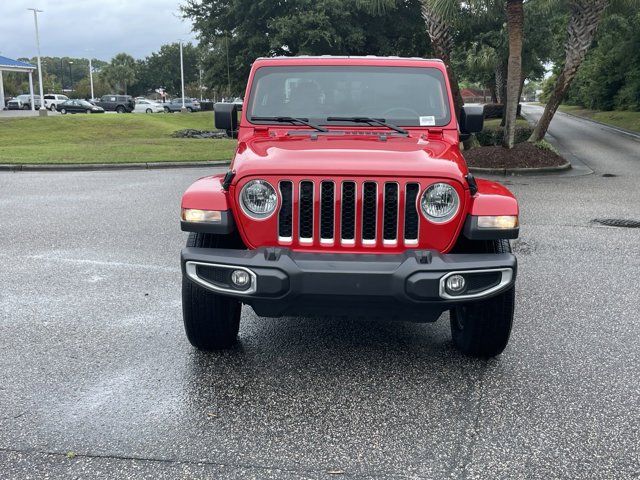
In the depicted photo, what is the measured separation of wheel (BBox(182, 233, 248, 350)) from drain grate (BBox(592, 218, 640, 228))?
6.61 meters

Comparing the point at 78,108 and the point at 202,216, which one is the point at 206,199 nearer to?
the point at 202,216

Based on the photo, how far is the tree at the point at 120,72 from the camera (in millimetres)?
103250

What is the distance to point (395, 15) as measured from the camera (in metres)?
27.5

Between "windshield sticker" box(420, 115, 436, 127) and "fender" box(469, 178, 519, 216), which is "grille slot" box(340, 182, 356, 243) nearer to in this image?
"fender" box(469, 178, 519, 216)

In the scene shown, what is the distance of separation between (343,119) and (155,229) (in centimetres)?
430

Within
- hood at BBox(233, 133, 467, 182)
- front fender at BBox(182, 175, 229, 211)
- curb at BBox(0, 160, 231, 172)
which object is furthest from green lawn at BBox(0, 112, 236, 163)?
front fender at BBox(182, 175, 229, 211)

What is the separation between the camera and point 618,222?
9008 millimetres

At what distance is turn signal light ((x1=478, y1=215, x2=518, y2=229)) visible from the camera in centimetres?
357

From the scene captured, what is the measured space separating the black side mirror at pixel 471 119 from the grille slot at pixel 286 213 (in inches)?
81.1

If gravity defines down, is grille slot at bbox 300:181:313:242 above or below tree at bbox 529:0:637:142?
below

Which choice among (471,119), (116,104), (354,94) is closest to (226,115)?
(354,94)

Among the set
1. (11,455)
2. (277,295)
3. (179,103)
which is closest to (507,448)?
(277,295)

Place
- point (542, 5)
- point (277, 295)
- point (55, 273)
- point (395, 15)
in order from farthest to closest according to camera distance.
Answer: point (395, 15), point (542, 5), point (55, 273), point (277, 295)

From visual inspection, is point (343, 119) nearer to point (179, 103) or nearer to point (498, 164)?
point (498, 164)
